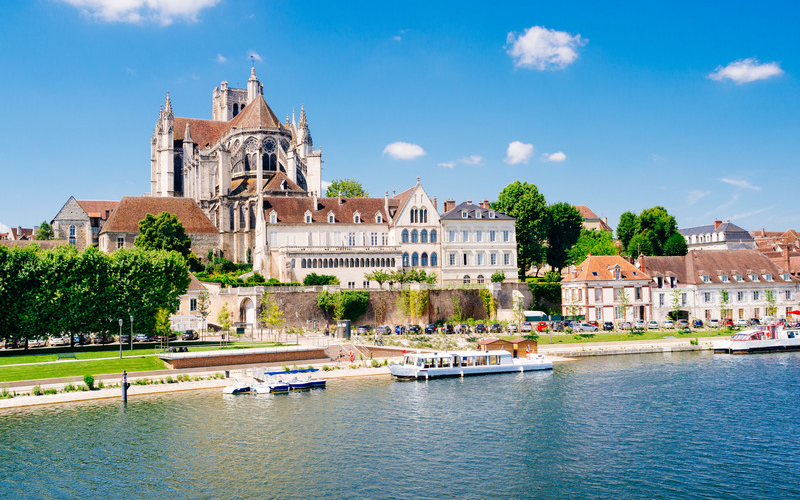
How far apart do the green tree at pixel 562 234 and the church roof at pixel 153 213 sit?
43.3 meters

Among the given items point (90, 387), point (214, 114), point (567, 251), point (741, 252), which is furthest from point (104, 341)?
point (214, 114)

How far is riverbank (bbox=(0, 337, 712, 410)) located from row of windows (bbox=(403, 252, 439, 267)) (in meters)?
20.8

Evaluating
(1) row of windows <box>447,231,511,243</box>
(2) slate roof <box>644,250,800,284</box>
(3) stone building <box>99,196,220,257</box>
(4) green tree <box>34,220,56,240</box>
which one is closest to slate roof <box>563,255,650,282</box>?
(2) slate roof <box>644,250,800,284</box>

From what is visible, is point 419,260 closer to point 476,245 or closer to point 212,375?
point 476,245

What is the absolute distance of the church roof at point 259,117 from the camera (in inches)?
3831

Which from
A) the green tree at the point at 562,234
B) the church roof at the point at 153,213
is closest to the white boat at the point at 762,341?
the green tree at the point at 562,234

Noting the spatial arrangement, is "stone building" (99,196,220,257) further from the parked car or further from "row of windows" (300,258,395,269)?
the parked car

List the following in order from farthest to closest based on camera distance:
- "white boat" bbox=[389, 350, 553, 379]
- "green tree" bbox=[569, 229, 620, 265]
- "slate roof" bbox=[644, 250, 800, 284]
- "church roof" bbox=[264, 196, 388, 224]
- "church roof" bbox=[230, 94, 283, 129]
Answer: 1. "church roof" bbox=[230, 94, 283, 129]
2. "green tree" bbox=[569, 229, 620, 265]
3. "church roof" bbox=[264, 196, 388, 224]
4. "slate roof" bbox=[644, 250, 800, 284]
5. "white boat" bbox=[389, 350, 553, 379]

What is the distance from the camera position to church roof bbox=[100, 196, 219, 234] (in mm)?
84438

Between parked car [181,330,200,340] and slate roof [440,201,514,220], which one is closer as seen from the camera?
parked car [181,330,200,340]

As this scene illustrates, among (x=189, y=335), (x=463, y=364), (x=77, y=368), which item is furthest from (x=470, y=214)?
(x=77, y=368)

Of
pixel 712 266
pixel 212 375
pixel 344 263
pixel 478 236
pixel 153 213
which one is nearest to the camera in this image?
pixel 212 375

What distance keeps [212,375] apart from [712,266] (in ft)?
187

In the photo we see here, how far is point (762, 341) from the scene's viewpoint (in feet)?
203
